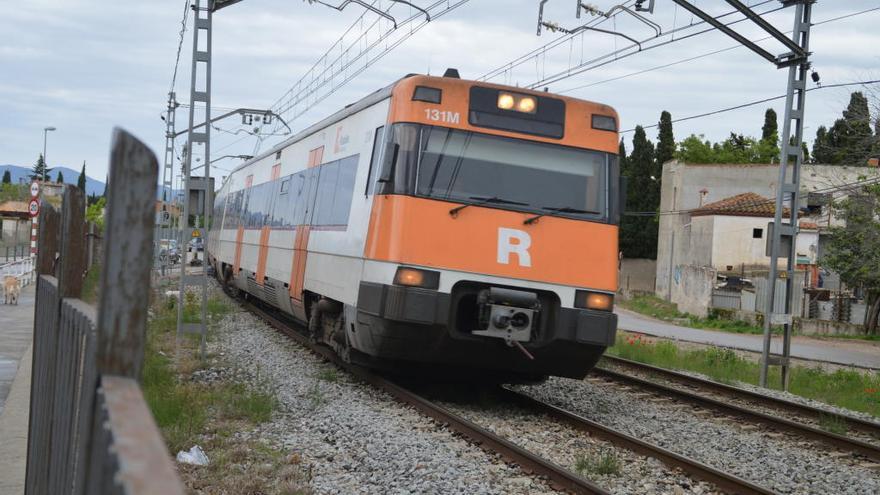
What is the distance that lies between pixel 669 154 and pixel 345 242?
186 ft

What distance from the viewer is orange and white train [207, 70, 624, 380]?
967 centimetres

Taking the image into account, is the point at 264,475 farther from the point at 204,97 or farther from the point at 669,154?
the point at 669,154

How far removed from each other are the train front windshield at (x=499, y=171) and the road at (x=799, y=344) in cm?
1519

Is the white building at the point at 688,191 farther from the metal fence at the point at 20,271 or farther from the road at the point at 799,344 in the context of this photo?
the metal fence at the point at 20,271

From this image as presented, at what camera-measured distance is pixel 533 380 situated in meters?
11.4

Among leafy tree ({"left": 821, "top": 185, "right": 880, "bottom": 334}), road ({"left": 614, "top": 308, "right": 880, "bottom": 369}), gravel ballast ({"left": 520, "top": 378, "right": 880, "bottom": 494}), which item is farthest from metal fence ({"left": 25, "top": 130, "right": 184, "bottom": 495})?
leafy tree ({"left": 821, "top": 185, "right": 880, "bottom": 334})

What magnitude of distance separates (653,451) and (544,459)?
3.68 ft

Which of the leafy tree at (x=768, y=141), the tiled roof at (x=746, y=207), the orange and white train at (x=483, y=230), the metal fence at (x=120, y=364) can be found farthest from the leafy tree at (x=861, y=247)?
the leafy tree at (x=768, y=141)

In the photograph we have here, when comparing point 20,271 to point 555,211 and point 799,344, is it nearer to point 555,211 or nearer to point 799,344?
point 555,211

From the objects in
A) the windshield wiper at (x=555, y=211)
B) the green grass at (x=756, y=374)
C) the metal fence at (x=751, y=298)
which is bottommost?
the green grass at (x=756, y=374)

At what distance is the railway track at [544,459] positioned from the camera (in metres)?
6.78

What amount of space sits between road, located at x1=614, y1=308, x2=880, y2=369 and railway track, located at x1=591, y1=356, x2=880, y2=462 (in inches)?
426

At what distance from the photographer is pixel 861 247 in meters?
28.9

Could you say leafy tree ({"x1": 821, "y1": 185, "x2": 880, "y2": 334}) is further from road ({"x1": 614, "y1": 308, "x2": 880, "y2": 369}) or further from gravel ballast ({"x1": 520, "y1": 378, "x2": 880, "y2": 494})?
gravel ballast ({"x1": 520, "y1": 378, "x2": 880, "y2": 494})
